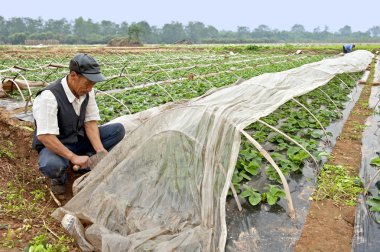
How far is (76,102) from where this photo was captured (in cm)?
407

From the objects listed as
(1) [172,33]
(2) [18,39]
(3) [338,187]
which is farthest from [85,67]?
(1) [172,33]

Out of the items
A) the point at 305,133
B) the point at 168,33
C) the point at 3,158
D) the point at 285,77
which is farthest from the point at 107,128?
the point at 168,33

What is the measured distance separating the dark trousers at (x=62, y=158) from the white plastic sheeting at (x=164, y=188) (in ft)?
1.36

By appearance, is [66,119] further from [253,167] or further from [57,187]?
[253,167]

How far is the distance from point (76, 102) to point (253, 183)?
2.33m

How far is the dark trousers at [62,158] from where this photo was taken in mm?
3902

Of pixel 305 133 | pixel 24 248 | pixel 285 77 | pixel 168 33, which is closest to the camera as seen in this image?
pixel 24 248

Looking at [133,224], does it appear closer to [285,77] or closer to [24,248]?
[24,248]

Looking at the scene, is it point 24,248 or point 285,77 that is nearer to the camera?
point 24,248

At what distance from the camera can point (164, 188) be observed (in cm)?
338

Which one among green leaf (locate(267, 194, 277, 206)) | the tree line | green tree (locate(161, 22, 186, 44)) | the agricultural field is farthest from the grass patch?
green tree (locate(161, 22, 186, 44))

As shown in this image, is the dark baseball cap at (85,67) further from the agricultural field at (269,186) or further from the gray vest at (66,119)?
the agricultural field at (269,186)

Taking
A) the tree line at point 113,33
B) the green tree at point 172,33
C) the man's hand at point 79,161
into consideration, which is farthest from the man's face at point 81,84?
the green tree at point 172,33

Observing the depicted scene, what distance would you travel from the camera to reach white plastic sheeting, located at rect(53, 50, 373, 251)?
117 inches
